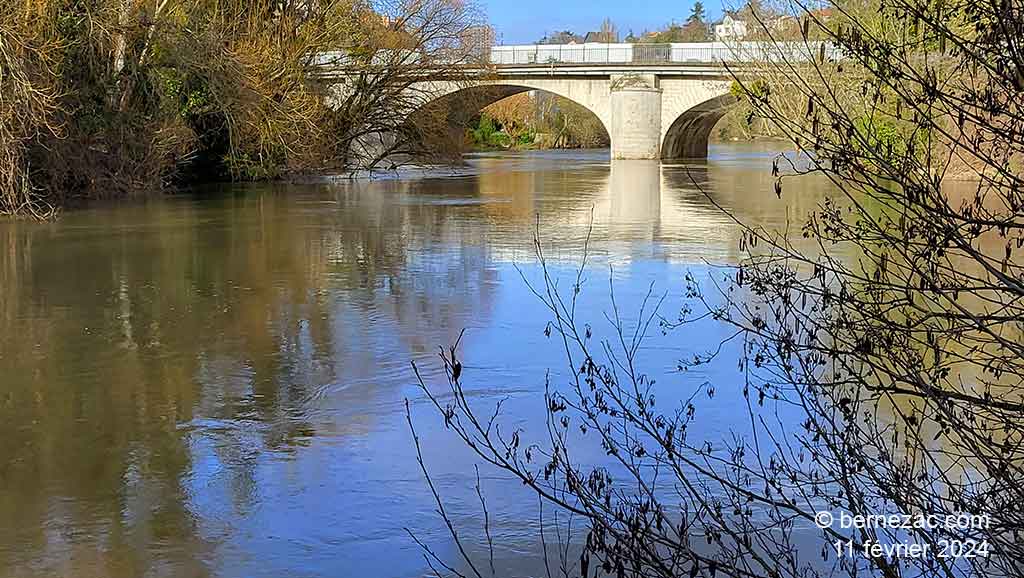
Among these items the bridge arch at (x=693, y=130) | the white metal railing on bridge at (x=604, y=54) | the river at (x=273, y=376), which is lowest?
the river at (x=273, y=376)

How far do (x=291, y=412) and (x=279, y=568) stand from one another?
2.39 meters

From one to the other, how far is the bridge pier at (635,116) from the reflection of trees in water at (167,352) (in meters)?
33.4

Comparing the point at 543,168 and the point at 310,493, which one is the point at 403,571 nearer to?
the point at 310,493

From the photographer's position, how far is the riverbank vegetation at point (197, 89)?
1930 centimetres

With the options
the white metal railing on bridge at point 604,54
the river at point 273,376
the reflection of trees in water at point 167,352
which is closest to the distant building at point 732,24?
the river at point 273,376

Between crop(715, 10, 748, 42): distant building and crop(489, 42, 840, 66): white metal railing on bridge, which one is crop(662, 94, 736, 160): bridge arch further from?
crop(715, 10, 748, 42): distant building

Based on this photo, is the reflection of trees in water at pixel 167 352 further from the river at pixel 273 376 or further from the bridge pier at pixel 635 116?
the bridge pier at pixel 635 116

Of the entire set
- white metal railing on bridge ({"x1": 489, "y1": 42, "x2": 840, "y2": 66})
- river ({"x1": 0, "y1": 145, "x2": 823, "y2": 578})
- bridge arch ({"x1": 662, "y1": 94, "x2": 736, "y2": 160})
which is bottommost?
river ({"x1": 0, "y1": 145, "x2": 823, "y2": 578})

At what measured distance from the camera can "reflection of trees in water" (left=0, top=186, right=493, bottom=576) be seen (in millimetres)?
5324

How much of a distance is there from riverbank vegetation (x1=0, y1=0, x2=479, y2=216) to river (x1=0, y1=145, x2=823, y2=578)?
2.88 m

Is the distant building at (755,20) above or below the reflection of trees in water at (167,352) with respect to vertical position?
above

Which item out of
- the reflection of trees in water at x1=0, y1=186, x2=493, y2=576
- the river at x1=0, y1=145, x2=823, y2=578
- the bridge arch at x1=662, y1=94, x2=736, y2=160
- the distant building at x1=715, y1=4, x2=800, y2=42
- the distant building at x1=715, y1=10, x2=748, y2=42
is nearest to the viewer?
the distant building at x1=715, y1=4, x2=800, y2=42

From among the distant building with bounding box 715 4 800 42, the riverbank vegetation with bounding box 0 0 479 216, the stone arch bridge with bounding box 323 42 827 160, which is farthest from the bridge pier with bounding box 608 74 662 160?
the distant building with bounding box 715 4 800 42

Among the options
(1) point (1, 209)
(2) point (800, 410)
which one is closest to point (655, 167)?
(1) point (1, 209)
